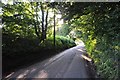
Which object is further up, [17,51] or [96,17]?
[96,17]

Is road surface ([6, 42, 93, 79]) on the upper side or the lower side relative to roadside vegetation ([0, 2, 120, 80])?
lower

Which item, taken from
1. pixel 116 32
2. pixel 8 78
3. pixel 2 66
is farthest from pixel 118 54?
pixel 2 66

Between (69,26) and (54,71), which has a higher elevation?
(69,26)

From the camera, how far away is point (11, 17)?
17.6 metres

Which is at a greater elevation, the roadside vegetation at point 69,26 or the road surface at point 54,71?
the roadside vegetation at point 69,26

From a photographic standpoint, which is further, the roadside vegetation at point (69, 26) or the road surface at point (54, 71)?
the road surface at point (54, 71)

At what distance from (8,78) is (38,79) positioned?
1.93m

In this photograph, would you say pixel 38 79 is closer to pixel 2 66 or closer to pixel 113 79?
pixel 2 66

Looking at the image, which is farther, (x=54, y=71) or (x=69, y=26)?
(x=69, y=26)

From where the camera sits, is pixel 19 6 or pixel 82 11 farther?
pixel 19 6

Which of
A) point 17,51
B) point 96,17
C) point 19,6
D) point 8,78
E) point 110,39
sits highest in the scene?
point 19,6

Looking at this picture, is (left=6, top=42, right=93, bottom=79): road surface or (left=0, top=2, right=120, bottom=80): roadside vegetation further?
(left=6, top=42, right=93, bottom=79): road surface

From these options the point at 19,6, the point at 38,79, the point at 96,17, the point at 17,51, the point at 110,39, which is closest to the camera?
the point at 110,39

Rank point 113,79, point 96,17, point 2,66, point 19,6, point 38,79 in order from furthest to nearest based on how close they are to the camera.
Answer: point 19,6 < point 2,66 < point 38,79 < point 96,17 < point 113,79
